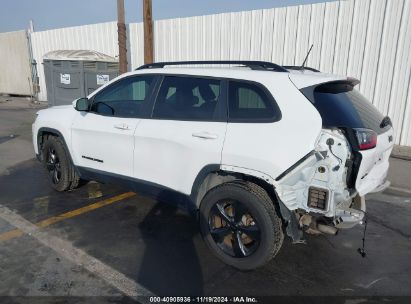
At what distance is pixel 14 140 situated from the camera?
8.38 metres

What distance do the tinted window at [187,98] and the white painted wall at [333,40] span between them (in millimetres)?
5065

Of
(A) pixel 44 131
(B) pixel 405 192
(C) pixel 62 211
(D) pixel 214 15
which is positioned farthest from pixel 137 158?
(D) pixel 214 15

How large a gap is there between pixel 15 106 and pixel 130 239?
43.9 feet

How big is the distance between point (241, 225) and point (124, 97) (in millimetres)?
2179

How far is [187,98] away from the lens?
3.52 metres

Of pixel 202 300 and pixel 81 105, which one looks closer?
pixel 202 300

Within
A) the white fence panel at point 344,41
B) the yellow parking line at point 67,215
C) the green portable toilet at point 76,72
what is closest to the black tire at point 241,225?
the yellow parking line at point 67,215

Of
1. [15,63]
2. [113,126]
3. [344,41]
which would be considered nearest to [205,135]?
[113,126]

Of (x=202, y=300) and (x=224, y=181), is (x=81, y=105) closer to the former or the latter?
(x=224, y=181)

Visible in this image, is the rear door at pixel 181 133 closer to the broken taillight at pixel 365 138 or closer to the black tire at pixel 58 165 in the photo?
the broken taillight at pixel 365 138

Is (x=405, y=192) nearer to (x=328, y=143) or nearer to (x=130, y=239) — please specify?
(x=328, y=143)

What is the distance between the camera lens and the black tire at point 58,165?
185 inches

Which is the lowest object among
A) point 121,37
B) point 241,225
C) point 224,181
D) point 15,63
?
point 241,225

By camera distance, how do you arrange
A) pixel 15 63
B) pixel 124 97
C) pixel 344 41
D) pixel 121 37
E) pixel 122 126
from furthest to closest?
pixel 15 63 < pixel 121 37 < pixel 344 41 < pixel 124 97 < pixel 122 126
